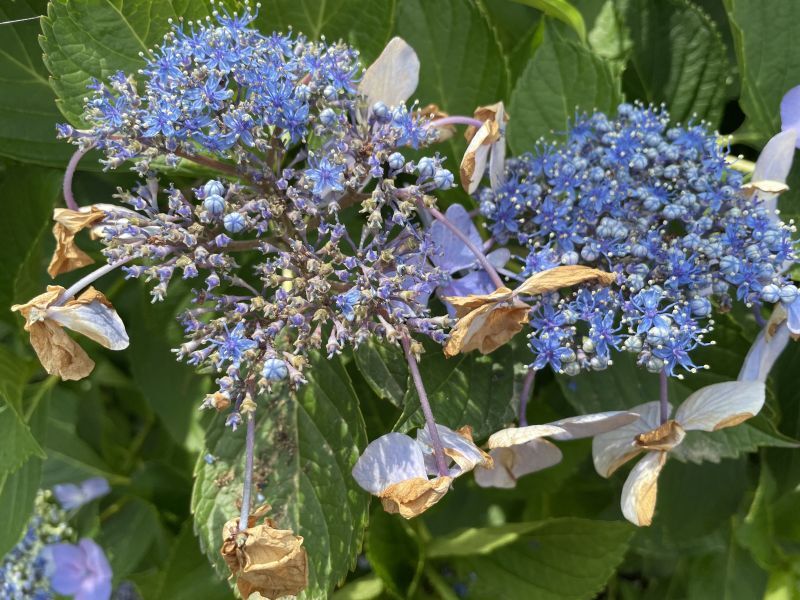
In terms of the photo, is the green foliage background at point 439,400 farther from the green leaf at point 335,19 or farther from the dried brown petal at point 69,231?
the dried brown petal at point 69,231

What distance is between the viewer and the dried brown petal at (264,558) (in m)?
1.04

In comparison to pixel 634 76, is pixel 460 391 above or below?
below

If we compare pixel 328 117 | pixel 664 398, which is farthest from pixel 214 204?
pixel 664 398

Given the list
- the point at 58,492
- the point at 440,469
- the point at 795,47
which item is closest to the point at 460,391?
the point at 440,469

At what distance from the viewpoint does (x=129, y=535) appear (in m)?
1.76

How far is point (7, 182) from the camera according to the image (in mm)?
1453

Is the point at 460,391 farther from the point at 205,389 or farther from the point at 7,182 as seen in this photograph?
the point at 7,182

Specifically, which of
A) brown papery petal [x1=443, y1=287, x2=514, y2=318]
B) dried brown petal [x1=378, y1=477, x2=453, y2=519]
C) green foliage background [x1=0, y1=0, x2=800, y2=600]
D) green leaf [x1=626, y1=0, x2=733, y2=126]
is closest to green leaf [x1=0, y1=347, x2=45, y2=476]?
green foliage background [x1=0, y1=0, x2=800, y2=600]

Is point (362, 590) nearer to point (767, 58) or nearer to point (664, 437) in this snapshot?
point (664, 437)

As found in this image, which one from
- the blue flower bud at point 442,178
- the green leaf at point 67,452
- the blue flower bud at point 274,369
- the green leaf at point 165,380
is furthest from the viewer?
the green leaf at point 67,452

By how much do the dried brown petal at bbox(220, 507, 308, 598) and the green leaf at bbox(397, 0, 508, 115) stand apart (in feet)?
2.60

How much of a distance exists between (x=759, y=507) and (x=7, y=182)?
1464 millimetres

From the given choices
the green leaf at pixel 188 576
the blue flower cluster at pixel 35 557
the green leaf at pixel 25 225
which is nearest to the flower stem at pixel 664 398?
the green leaf at pixel 188 576

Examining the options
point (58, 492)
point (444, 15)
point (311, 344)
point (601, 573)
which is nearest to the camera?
point (311, 344)
